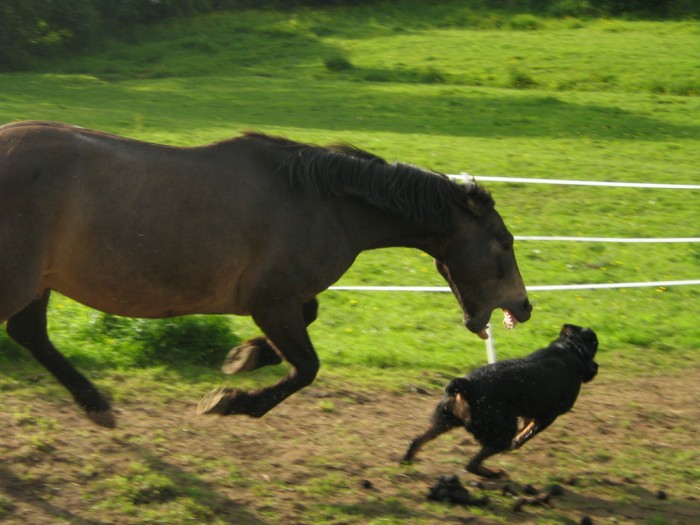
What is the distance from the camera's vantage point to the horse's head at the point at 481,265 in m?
6.57

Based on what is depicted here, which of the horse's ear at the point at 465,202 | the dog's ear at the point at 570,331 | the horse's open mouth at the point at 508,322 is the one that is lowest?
the horse's open mouth at the point at 508,322

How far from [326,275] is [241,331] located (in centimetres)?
282

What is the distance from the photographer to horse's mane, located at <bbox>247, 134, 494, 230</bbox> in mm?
6262

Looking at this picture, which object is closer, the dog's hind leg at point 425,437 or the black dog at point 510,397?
the black dog at point 510,397

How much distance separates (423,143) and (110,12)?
19781mm

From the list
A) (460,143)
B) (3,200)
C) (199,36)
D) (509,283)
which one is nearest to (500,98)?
(460,143)

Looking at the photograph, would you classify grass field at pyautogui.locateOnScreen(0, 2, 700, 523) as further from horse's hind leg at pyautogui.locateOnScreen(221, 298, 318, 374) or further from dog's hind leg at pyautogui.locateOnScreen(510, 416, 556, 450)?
horse's hind leg at pyautogui.locateOnScreen(221, 298, 318, 374)

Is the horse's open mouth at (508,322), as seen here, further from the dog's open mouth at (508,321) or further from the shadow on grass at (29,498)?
the shadow on grass at (29,498)

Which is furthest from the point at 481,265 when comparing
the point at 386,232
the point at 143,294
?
the point at 143,294

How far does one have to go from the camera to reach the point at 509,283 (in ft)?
22.0

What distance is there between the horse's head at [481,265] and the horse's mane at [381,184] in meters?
0.09

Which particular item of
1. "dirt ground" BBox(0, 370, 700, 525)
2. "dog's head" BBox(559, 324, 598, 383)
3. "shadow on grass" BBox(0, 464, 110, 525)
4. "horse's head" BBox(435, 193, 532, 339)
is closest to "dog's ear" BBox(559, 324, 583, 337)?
"dog's head" BBox(559, 324, 598, 383)

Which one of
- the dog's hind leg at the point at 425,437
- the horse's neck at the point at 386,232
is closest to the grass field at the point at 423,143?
the dog's hind leg at the point at 425,437

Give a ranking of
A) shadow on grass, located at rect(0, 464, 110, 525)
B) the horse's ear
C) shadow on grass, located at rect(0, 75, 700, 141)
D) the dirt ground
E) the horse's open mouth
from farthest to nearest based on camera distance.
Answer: shadow on grass, located at rect(0, 75, 700, 141) → the horse's open mouth → the horse's ear → the dirt ground → shadow on grass, located at rect(0, 464, 110, 525)
